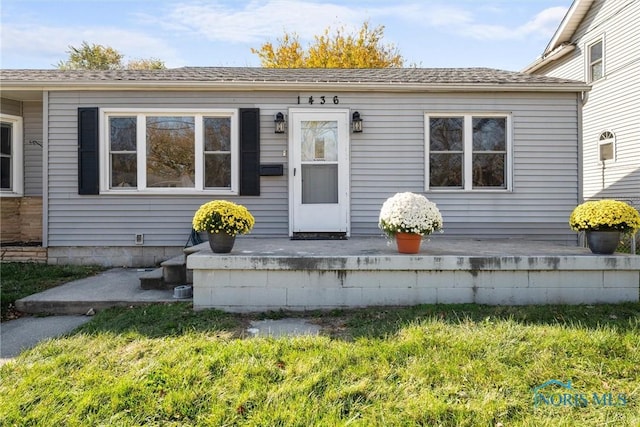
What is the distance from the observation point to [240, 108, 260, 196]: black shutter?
240 inches

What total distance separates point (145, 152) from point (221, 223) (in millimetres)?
3034

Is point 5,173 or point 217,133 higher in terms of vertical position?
point 217,133

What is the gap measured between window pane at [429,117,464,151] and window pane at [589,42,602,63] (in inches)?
267

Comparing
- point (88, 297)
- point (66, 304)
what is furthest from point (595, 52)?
point (66, 304)

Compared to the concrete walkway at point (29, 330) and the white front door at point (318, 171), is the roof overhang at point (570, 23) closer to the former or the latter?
the white front door at point (318, 171)

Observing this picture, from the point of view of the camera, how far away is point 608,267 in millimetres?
4043

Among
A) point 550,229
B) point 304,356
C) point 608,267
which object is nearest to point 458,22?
point 550,229

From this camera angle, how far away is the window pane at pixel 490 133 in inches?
251

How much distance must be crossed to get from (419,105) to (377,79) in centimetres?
83

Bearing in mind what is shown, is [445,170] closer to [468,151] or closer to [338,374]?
[468,151]

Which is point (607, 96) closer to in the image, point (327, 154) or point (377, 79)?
point (377, 79)

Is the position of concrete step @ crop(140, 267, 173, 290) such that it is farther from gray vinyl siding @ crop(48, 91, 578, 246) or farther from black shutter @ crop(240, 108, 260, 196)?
black shutter @ crop(240, 108, 260, 196)

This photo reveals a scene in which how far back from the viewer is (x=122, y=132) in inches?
243

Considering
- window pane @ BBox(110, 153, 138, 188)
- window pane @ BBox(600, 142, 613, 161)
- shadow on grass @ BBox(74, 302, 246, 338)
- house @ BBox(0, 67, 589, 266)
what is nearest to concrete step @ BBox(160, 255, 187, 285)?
shadow on grass @ BBox(74, 302, 246, 338)
